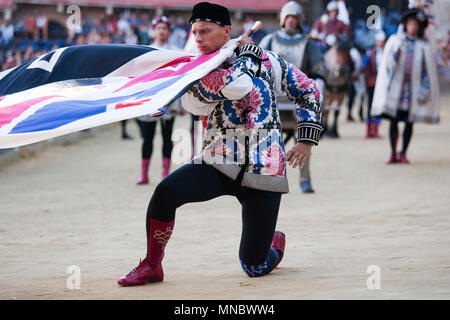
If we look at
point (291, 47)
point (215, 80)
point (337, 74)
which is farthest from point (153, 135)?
point (337, 74)

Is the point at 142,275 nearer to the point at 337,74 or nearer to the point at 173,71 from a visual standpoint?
the point at 173,71

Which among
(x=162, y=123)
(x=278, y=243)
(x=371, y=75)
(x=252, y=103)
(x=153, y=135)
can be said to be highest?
(x=252, y=103)

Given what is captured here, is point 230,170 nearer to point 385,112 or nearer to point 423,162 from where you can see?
point 385,112

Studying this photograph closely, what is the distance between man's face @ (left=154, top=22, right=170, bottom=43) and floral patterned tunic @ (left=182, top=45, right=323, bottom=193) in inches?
229

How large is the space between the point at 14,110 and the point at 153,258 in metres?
1.21

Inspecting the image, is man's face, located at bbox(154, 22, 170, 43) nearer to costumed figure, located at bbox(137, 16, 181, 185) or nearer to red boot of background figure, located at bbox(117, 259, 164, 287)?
costumed figure, located at bbox(137, 16, 181, 185)

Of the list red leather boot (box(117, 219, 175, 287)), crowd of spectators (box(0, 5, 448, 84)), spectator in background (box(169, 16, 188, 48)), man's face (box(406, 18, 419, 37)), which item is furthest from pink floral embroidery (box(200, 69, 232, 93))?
spectator in background (box(169, 16, 188, 48))

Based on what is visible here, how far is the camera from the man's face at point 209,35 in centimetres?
510

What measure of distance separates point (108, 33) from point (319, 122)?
23.3 m

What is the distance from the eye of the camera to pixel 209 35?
5121mm

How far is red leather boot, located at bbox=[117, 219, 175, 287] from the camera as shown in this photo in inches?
203

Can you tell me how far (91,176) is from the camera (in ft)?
40.7

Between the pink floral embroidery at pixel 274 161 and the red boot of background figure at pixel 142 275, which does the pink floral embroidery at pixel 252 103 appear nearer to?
the pink floral embroidery at pixel 274 161

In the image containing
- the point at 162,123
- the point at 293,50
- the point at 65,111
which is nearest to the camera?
the point at 65,111
